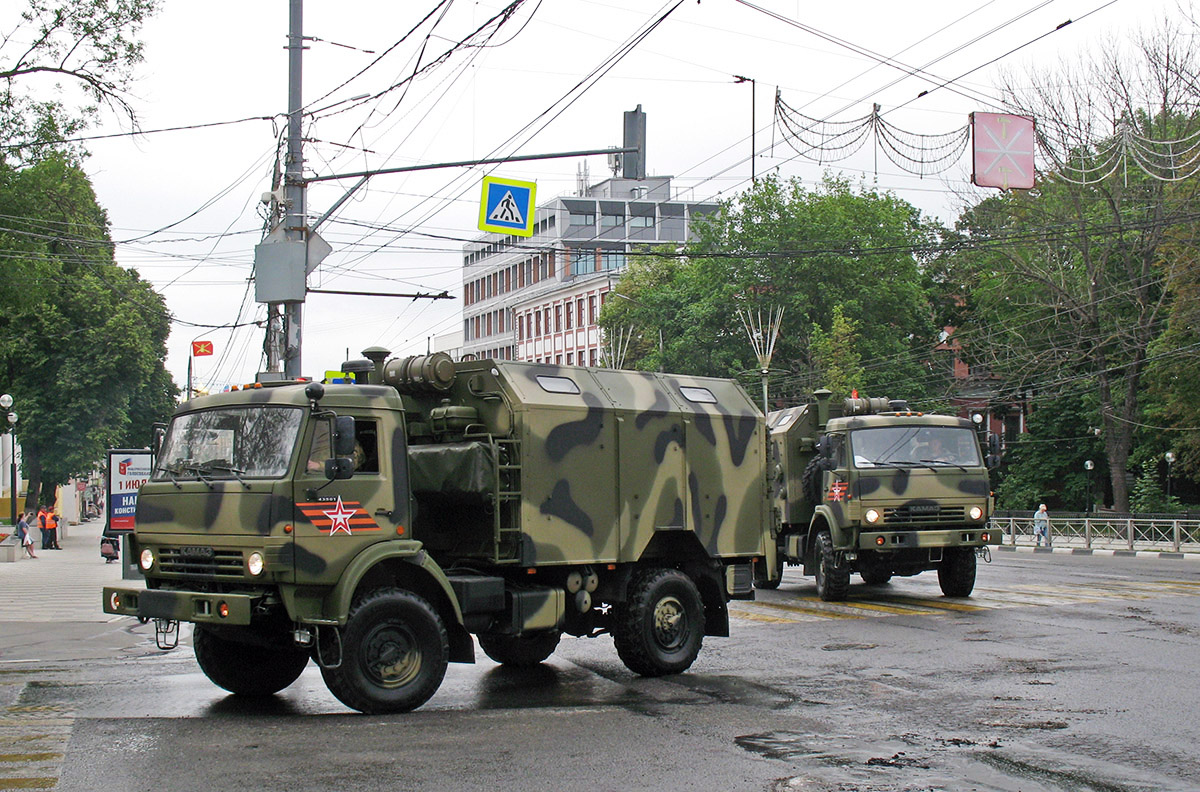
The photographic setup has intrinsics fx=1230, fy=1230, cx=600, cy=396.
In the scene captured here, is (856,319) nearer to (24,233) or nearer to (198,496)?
(24,233)

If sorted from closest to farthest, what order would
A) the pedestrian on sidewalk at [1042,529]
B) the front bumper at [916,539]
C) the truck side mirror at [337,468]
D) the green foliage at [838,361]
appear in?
the truck side mirror at [337,468], the front bumper at [916,539], the pedestrian on sidewalk at [1042,529], the green foliage at [838,361]

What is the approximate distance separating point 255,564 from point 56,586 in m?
18.3

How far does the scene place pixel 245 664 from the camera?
10562 mm

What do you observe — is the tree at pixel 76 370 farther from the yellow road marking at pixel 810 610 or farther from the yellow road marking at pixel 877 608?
the yellow road marking at pixel 877 608

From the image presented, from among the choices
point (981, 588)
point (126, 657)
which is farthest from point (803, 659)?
point (981, 588)

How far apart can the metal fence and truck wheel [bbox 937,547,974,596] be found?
53.9ft

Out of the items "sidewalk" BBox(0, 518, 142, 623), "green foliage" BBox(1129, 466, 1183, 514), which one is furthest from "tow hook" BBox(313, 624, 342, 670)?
"green foliage" BBox(1129, 466, 1183, 514)

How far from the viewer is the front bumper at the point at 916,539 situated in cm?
1764

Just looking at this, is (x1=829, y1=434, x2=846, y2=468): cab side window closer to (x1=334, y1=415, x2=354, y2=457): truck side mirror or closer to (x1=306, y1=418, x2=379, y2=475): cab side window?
(x1=306, y1=418, x2=379, y2=475): cab side window

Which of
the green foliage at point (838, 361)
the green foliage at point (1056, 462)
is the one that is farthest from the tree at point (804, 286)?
the green foliage at point (1056, 462)

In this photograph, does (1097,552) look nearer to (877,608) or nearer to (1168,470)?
(1168,470)

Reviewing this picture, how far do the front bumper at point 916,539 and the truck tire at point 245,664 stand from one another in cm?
942

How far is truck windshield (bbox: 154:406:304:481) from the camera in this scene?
9.42m

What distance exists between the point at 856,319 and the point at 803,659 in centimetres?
4728
